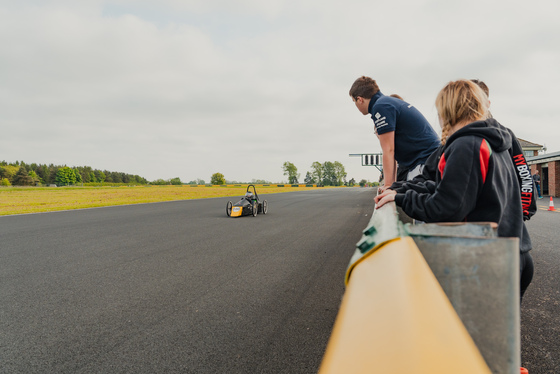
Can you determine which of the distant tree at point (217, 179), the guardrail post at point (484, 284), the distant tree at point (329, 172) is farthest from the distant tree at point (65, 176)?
the guardrail post at point (484, 284)

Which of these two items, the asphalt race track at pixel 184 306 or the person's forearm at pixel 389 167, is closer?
the asphalt race track at pixel 184 306

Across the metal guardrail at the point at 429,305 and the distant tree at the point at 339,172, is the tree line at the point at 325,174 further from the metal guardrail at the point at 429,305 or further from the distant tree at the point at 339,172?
the metal guardrail at the point at 429,305

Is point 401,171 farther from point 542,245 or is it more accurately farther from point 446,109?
point 542,245

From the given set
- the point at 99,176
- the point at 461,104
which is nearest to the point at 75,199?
the point at 461,104

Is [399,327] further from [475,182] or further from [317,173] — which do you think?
[317,173]

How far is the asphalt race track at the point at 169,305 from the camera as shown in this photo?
7.66ft

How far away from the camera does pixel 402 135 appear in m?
3.06

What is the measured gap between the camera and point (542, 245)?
603cm

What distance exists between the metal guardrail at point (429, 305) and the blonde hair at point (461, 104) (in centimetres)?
82

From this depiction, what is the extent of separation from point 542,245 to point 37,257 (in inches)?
357

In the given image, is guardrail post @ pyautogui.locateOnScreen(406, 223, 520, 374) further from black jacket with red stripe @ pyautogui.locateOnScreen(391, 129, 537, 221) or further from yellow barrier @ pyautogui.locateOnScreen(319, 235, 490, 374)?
black jacket with red stripe @ pyautogui.locateOnScreen(391, 129, 537, 221)

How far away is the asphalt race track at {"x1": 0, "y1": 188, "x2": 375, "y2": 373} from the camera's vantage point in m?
2.34

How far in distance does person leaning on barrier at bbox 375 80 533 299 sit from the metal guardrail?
42 cm

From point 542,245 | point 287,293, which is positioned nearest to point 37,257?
point 287,293
